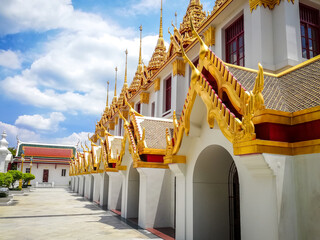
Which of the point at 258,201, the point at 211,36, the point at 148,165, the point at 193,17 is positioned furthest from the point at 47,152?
the point at 258,201

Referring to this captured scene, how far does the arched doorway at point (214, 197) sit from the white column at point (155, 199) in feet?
11.1

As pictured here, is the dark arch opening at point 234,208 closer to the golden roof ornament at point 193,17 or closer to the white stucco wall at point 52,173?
the golden roof ornament at point 193,17

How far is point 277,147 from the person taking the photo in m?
4.82

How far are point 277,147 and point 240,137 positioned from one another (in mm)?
598

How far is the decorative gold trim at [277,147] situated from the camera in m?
4.64

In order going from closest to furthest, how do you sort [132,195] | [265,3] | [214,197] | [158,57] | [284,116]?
1. [284,116]
2. [214,197]
3. [265,3]
4. [132,195]
5. [158,57]

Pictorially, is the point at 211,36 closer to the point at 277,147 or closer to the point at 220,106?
the point at 220,106

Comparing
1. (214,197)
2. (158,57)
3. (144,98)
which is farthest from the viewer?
(158,57)

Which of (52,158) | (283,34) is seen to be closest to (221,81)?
(283,34)

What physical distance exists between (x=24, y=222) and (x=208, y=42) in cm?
1016

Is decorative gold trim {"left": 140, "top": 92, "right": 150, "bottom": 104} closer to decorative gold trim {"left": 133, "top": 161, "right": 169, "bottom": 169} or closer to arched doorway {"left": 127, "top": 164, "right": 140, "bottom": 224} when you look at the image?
arched doorway {"left": 127, "top": 164, "right": 140, "bottom": 224}

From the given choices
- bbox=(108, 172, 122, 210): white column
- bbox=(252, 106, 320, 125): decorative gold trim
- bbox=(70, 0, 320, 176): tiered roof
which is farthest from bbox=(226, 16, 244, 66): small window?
bbox=(108, 172, 122, 210): white column

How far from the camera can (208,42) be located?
11.7m

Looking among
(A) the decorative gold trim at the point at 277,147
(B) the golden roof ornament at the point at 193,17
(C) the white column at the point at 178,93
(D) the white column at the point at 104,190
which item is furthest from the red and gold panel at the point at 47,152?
(A) the decorative gold trim at the point at 277,147
